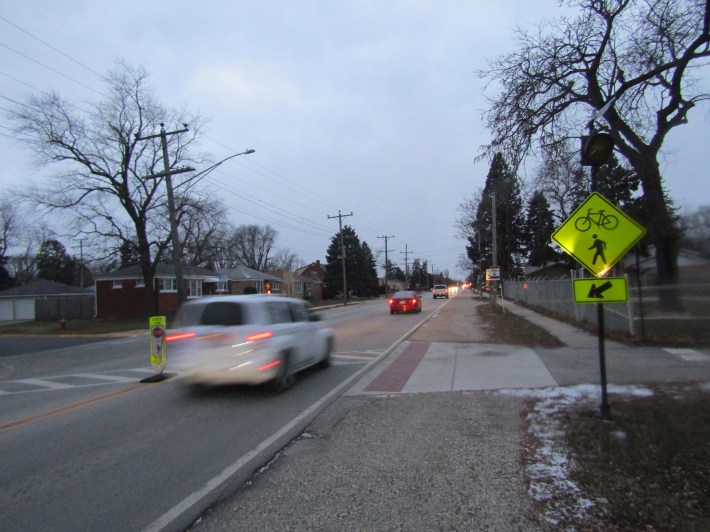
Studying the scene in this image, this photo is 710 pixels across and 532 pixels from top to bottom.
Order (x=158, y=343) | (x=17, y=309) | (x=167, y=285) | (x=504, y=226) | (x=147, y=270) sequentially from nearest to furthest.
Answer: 1. (x=158, y=343)
2. (x=147, y=270)
3. (x=167, y=285)
4. (x=17, y=309)
5. (x=504, y=226)

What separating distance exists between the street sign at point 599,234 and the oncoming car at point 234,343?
15.3 feet

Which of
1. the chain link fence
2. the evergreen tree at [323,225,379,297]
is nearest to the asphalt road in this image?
the chain link fence

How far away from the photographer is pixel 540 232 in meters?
56.3

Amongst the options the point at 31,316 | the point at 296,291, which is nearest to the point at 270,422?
the point at 31,316

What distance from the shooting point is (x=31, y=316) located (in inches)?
1823

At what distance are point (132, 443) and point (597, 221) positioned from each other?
6243mm

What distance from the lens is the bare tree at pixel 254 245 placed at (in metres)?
96.9

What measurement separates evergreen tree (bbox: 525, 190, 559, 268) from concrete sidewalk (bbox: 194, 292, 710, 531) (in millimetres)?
41849

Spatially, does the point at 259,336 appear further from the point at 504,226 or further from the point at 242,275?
the point at 242,275

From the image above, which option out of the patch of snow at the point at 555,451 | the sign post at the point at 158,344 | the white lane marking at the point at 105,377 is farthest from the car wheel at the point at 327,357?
the patch of snow at the point at 555,451

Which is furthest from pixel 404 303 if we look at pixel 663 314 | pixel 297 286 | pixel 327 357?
pixel 297 286

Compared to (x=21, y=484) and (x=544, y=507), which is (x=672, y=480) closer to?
(x=544, y=507)

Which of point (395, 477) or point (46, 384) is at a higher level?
point (46, 384)

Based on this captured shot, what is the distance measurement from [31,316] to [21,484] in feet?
164
